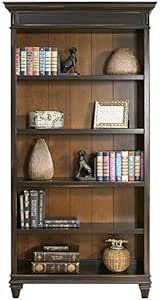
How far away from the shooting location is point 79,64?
4.54m

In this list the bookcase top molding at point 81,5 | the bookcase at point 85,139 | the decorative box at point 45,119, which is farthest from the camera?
the bookcase at point 85,139

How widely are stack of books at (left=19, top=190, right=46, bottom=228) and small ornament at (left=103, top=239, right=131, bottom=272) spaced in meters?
0.52

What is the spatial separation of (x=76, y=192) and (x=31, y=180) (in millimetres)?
384

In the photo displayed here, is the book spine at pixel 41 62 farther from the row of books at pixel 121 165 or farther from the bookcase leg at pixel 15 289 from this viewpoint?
the bookcase leg at pixel 15 289

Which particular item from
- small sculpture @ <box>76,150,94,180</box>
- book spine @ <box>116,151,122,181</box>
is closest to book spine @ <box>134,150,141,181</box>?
book spine @ <box>116,151,122,181</box>

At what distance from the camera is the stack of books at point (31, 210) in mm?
4340

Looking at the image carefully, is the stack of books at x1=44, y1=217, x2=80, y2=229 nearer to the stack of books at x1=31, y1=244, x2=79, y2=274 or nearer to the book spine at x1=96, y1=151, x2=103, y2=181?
the stack of books at x1=31, y1=244, x2=79, y2=274

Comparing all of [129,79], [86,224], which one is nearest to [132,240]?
[86,224]

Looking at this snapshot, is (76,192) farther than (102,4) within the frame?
Yes

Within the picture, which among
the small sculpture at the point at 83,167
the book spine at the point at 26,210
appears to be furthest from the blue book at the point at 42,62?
the book spine at the point at 26,210

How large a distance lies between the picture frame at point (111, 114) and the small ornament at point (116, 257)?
84 cm

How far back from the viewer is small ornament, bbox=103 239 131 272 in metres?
4.31

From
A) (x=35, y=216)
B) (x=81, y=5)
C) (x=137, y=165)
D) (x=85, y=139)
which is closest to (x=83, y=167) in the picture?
(x=85, y=139)
